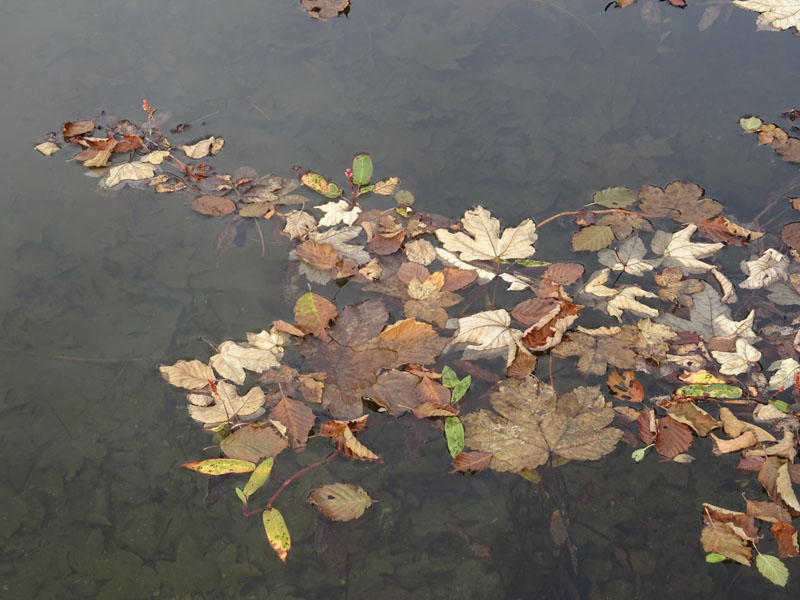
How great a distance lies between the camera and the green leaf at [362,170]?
2.65 metres

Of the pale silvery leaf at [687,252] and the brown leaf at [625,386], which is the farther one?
the pale silvery leaf at [687,252]

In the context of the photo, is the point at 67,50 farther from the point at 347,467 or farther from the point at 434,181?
the point at 347,467

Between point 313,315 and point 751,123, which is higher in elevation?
point 751,123

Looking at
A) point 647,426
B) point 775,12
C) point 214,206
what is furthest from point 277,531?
point 775,12

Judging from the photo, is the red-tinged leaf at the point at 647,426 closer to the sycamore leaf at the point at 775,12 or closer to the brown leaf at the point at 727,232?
the brown leaf at the point at 727,232

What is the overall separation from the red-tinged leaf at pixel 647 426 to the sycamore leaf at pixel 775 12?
2514 mm

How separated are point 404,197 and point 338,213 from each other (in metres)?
0.28

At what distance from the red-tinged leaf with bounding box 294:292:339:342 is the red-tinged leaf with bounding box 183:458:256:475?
0.48 meters

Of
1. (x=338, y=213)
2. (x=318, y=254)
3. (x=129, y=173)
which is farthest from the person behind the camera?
(x=129, y=173)

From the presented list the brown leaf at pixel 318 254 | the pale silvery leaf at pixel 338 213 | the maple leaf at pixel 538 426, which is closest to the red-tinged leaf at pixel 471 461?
the maple leaf at pixel 538 426

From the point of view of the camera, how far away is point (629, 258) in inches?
96.0

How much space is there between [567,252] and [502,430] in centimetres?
85

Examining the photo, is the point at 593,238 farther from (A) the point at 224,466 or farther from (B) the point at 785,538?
(A) the point at 224,466

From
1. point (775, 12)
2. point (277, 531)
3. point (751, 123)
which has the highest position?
point (775, 12)
